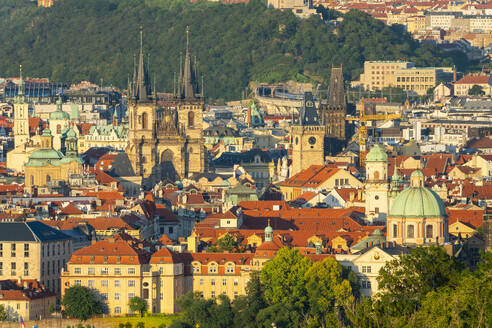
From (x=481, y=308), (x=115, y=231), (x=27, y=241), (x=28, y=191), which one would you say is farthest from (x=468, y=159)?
(x=481, y=308)

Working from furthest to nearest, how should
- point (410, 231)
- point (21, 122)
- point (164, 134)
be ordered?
point (21, 122), point (164, 134), point (410, 231)

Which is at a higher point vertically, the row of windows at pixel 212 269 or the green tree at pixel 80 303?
the row of windows at pixel 212 269

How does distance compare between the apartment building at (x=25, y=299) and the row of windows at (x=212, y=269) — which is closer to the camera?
the apartment building at (x=25, y=299)

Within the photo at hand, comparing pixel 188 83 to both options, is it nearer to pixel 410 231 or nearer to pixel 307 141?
pixel 307 141

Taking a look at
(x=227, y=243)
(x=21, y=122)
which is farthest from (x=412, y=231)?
(x=21, y=122)

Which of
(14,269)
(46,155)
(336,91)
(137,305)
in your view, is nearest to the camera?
(137,305)

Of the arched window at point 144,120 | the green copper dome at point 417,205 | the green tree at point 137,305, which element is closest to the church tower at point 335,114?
the arched window at point 144,120

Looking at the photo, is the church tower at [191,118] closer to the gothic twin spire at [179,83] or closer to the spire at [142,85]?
the gothic twin spire at [179,83]
